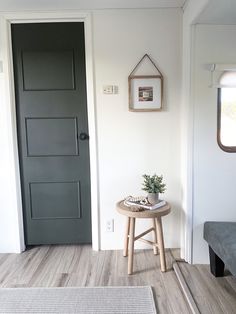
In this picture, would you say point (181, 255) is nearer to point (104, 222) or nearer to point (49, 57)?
point (104, 222)

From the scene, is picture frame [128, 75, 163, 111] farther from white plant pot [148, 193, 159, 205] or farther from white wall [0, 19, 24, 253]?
white wall [0, 19, 24, 253]

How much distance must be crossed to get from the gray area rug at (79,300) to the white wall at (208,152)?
0.71m

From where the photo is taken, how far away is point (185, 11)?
230 centimetres

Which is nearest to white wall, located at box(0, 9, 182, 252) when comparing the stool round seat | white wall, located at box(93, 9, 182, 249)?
white wall, located at box(93, 9, 182, 249)

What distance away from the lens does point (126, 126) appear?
2.54 m

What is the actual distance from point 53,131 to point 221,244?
5.68 feet

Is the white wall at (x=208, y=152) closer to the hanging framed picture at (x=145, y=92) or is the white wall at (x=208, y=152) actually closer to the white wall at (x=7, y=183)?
the hanging framed picture at (x=145, y=92)

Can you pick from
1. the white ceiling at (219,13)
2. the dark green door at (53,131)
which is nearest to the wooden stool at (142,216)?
the dark green door at (53,131)

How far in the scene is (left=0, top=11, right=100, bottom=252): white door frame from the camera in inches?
95.3

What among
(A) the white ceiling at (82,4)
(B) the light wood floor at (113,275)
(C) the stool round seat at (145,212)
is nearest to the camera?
(B) the light wood floor at (113,275)

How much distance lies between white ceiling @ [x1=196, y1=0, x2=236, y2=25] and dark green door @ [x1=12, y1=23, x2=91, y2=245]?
1.08 m

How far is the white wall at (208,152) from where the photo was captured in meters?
2.18

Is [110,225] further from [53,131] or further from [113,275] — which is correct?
[53,131]

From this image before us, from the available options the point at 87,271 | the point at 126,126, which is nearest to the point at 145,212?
the point at 87,271
